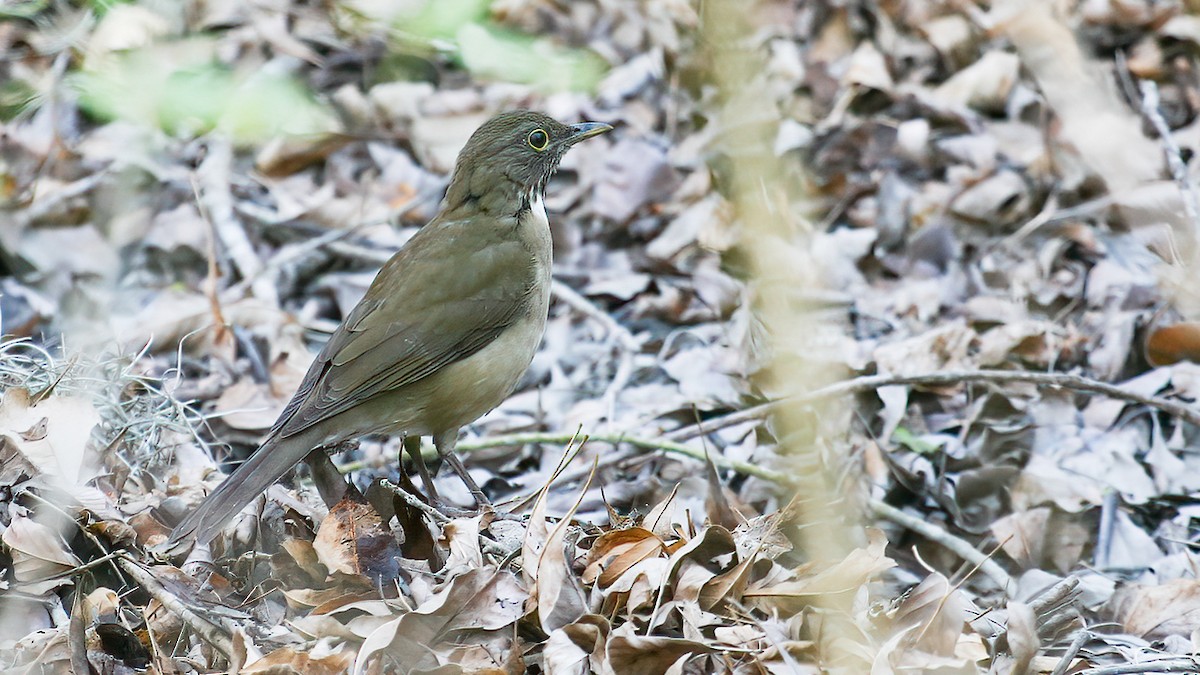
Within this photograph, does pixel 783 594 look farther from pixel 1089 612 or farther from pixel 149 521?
pixel 149 521

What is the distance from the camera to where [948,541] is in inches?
175

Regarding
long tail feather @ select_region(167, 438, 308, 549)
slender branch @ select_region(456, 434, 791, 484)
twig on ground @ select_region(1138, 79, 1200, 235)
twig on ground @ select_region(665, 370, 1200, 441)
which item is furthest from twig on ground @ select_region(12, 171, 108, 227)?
twig on ground @ select_region(1138, 79, 1200, 235)

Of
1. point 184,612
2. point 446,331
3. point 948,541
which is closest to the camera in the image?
point 184,612

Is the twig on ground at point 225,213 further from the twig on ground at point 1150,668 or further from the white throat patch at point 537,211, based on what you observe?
the twig on ground at point 1150,668

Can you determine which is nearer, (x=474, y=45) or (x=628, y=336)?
(x=628, y=336)

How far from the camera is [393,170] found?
24.3 feet

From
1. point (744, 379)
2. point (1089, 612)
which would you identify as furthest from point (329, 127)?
point (1089, 612)

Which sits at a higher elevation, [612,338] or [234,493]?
[234,493]

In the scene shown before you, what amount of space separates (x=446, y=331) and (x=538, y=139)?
1064 millimetres

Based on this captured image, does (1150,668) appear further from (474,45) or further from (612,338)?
(474,45)

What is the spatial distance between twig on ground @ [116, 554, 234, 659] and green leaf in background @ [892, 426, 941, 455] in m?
2.84

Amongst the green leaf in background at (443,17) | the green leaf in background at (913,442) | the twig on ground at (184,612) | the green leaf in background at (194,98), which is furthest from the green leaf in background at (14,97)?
the green leaf in background at (913,442)

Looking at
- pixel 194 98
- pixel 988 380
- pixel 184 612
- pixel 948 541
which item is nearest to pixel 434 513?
pixel 184 612

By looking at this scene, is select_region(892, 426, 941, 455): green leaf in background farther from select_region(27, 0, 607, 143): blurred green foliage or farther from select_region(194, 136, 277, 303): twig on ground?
select_region(27, 0, 607, 143): blurred green foliage
